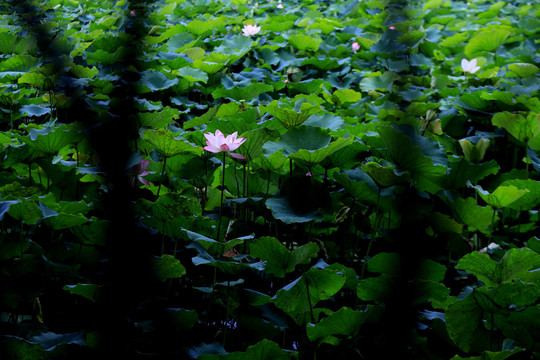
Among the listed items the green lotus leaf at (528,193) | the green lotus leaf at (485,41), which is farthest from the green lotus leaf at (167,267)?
the green lotus leaf at (485,41)

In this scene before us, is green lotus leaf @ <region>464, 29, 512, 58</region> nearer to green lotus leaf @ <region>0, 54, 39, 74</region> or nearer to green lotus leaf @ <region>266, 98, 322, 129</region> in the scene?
green lotus leaf @ <region>266, 98, 322, 129</region>

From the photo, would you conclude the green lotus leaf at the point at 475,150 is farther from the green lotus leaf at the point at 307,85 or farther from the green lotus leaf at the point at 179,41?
the green lotus leaf at the point at 179,41

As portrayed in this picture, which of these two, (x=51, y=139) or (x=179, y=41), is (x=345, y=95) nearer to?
(x=179, y=41)

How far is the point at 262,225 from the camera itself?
1.27 m

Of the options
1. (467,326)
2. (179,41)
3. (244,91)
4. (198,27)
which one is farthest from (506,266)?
(198,27)

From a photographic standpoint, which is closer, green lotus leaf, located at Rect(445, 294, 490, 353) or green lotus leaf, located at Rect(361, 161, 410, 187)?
green lotus leaf, located at Rect(445, 294, 490, 353)

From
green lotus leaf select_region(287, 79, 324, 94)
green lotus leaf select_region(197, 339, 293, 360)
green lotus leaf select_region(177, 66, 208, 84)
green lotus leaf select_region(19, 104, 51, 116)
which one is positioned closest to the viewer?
green lotus leaf select_region(197, 339, 293, 360)

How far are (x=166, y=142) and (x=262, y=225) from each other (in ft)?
1.18

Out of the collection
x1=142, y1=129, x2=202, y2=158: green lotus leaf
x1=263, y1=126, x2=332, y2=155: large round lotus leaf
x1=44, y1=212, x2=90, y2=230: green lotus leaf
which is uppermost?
x1=142, y1=129, x2=202, y2=158: green lotus leaf

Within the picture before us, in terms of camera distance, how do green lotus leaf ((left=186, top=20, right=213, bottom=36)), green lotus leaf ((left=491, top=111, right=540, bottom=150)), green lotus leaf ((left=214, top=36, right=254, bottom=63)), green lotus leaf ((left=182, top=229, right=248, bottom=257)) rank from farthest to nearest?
green lotus leaf ((left=186, top=20, right=213, bottom=36))
green lotus leaf ((left=214, top=36, right=254, bottom=63))
green lotus leaf ((left=491, top=111, right=540, bottom=150))
green lotus leaf ((left=182, top=229, right=248, bottom=257))

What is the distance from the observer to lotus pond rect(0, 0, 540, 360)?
0.38 meters

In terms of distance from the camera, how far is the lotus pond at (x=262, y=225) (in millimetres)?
379

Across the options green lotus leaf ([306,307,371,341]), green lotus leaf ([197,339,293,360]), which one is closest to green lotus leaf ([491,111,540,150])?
green lotus leaf ([306,307,371,341])

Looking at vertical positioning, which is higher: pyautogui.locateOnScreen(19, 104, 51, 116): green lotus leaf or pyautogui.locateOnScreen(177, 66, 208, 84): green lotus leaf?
pyautogui.locateOnScreen(19, 104, 51, 116): green lotus leaf
